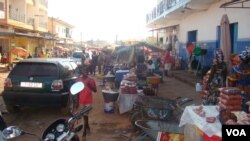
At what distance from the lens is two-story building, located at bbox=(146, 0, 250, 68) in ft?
43.4

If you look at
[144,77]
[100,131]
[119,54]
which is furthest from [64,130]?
[119,54]

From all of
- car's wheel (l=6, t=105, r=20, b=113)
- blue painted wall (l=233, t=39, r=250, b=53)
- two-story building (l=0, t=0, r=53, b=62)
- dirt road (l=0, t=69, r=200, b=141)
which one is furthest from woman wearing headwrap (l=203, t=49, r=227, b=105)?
two-story building (l=0, t=0, r=53, b=62)

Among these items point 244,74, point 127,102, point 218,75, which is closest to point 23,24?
point 127,102

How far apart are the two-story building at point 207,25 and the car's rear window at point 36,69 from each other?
5.45m

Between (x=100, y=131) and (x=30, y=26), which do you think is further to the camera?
(x=30, y=26)

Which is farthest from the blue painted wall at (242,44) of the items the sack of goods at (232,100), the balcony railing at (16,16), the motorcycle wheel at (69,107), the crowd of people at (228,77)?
the balcony railing at (16,16)

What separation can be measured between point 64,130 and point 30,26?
38.0 meters

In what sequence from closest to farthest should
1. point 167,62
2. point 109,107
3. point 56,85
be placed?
point 56,85
point 109,107
point 167,62

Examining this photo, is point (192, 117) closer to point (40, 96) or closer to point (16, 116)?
point (40, 96)

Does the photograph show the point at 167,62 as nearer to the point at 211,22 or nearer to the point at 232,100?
the point at 211,22

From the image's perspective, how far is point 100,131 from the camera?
28.4 feet

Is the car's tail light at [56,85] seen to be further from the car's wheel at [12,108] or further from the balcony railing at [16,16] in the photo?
the balcony railing at [16,16]

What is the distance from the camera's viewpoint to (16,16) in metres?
36.0

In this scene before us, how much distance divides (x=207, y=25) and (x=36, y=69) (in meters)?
11.7
